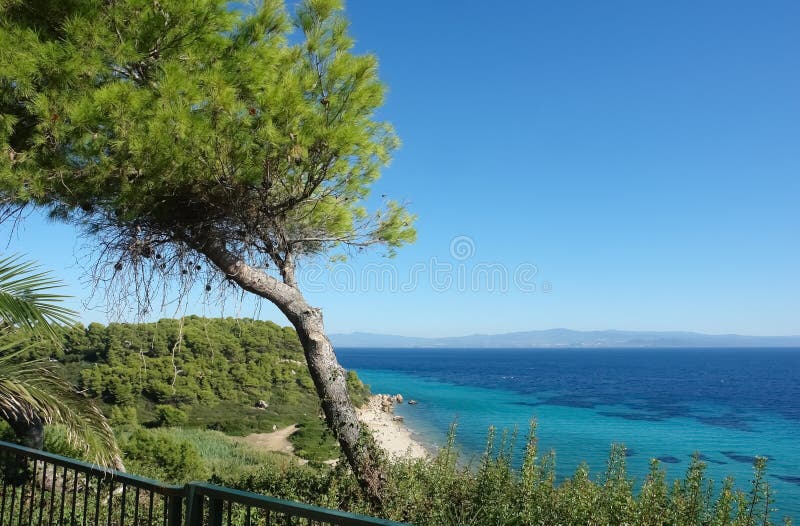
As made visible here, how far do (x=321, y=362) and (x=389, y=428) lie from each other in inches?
974

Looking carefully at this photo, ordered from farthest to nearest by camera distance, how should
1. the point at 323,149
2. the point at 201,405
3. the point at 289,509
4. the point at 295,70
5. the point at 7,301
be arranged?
the point at 201,405, the point at 295,70, the point at 323,149, the point at 7,301, the point at 289,509

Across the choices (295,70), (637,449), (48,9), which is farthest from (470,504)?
(637,449)

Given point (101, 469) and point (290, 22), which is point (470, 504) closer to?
point (101, 469)

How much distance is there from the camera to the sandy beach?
2344 cm

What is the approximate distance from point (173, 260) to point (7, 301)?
80.0 inches

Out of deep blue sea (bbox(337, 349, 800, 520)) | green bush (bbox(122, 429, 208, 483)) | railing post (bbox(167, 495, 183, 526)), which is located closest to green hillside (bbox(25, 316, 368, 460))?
green bush (bbox(122, 429, 208, 483))

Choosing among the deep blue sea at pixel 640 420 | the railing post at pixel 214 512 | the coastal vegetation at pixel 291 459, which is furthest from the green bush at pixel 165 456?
the railing post at pixel 214 512

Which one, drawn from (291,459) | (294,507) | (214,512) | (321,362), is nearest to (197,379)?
(291,459)

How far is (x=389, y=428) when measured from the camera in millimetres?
29594

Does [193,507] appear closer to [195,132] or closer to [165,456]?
[195,132]

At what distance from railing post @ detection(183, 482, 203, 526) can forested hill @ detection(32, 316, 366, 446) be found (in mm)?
15468

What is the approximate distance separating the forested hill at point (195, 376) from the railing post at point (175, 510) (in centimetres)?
1540

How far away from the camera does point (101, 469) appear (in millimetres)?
3256

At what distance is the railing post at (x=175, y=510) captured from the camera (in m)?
2.98
